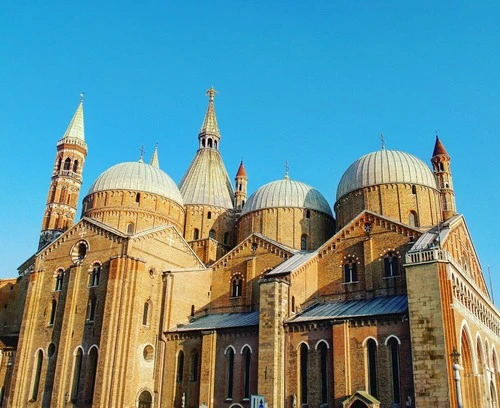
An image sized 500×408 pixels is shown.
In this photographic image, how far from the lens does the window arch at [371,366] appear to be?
25625mm

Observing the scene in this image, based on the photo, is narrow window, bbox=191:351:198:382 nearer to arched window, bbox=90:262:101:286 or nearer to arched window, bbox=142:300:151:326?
arched window, bbox=142:300:151:326

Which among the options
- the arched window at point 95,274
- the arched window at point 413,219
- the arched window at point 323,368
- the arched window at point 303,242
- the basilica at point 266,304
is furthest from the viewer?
the arched window at point 303,242

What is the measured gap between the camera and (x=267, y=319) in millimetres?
28984

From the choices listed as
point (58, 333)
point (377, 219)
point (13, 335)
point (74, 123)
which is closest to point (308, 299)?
point (377, 219)

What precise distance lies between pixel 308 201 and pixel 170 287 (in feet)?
43.6

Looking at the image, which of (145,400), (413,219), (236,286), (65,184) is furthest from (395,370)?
(65,184)

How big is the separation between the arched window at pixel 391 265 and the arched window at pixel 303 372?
663cm

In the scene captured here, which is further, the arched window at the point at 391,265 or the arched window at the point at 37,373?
the arched window at the point at 37,373

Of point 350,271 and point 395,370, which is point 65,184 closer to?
point 350,271

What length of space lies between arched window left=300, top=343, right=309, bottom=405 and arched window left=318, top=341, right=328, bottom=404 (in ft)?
2.68

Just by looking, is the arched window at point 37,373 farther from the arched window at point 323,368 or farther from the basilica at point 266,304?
the arched window at point 323,368

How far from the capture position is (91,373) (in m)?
32.1

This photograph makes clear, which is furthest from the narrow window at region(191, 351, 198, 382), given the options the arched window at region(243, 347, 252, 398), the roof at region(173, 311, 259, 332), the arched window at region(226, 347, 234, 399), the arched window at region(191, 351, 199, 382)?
the arched window at region(243, 347, 252, 398)

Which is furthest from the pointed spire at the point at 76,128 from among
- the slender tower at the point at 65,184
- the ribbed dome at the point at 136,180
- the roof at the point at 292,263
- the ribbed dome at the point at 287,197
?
the roof at the point at 292,263
